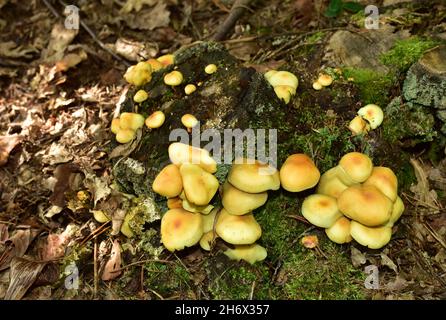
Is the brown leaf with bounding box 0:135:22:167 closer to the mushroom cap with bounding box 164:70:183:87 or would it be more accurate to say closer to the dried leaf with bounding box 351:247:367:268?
the mushroom cap with bounding box 164:70:183:87

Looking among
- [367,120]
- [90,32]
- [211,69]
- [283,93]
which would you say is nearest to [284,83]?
[283,93]

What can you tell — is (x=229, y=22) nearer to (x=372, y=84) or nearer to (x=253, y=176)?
(x=372, y=84)

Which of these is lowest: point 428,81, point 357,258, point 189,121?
point 357,258

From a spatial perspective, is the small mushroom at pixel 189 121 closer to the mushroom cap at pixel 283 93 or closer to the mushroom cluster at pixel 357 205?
the mushroom cap at pixel 283 93

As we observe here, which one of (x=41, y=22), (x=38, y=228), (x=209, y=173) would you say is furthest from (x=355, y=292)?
(x=41, y=22)

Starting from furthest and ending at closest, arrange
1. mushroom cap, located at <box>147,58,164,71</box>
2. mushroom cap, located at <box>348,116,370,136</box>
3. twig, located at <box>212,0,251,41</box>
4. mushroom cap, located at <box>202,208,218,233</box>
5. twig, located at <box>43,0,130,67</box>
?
twig, located at <box>43,0,130,67</box>
twig, located at <box>212,0,251,41</box>
mushroom cap, located at <box>147,58,164,71</box>
mushroom cap, located at <box>348,116,370,136</box>
mushroom cap, located at <box>202,208,218,233</box>

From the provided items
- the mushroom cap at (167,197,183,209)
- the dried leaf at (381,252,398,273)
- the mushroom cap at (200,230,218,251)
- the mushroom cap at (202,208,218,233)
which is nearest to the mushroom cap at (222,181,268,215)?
the mushroom cap at (202,208,218,233)
